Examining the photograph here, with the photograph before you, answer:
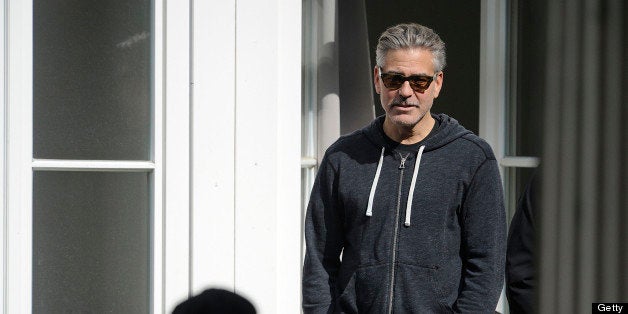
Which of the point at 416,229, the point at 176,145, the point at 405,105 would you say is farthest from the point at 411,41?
the point at 176,145

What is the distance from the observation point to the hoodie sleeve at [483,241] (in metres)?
1.90

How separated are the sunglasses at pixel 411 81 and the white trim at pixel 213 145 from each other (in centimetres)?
54

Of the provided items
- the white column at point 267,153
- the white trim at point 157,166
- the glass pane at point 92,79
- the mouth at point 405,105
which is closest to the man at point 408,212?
the mouth at point 405,105

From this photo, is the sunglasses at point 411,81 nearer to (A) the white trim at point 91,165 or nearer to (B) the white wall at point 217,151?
(B) the white wall at point 217,151

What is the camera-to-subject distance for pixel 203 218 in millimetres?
2322

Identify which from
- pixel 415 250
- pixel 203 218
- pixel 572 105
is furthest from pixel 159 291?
pixel 572 105

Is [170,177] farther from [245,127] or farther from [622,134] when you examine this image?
[622,134]

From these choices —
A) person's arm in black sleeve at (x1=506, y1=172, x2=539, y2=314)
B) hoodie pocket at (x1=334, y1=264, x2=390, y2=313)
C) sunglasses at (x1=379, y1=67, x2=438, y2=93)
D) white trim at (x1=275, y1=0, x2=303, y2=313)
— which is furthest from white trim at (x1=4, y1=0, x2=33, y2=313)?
person's arm in black sleeve at (x1=506, y1=172, x2=539, y2=314)

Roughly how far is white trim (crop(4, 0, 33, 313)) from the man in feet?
2.39

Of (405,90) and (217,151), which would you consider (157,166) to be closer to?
(217,151)

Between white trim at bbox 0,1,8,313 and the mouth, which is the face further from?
white trim at bbox 0,1,8,313

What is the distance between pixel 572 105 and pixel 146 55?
124cm

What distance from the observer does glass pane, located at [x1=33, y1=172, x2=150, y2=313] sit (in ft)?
7.18

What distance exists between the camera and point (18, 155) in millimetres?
2129
